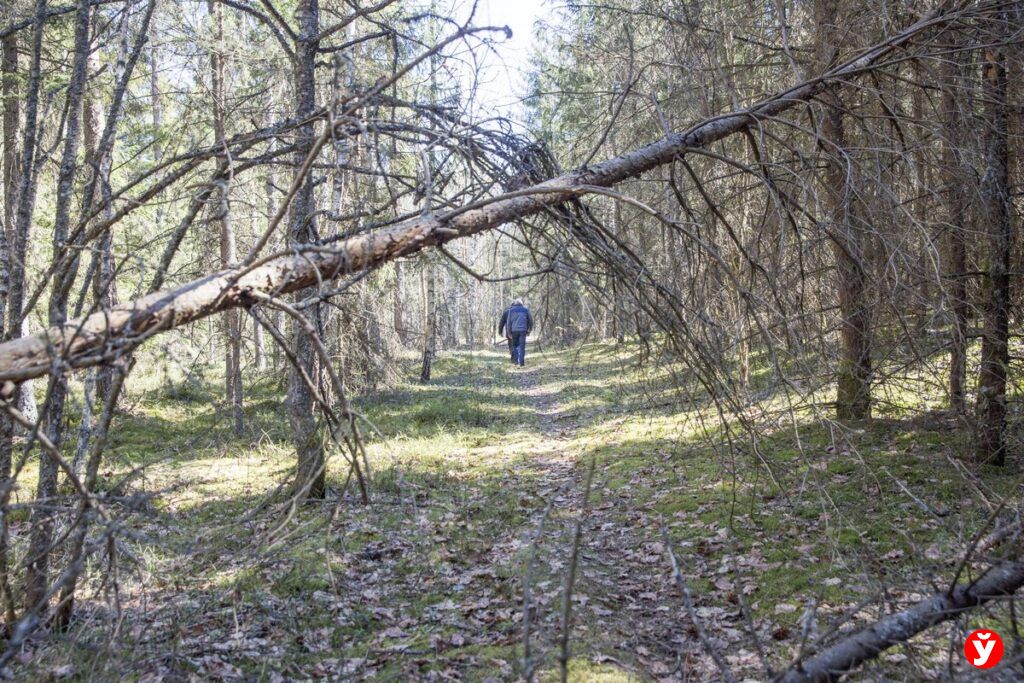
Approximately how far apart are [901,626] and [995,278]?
182 inches

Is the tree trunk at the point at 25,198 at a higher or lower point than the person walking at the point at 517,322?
higher

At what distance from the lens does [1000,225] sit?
5777mm

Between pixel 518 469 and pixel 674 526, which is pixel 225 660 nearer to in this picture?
pixel 674 526

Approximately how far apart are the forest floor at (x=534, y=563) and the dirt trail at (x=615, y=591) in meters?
0.02

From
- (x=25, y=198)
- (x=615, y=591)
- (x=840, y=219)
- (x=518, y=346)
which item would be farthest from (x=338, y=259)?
(x=518, y=346)

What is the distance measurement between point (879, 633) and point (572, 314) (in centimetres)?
294

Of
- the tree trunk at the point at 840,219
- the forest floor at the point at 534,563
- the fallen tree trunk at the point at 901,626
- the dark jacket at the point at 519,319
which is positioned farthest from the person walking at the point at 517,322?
the fallen tree trunk at the point at 901,626

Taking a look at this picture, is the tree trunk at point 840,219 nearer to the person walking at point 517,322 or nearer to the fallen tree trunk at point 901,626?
the fallen tree trunk at point 901,626

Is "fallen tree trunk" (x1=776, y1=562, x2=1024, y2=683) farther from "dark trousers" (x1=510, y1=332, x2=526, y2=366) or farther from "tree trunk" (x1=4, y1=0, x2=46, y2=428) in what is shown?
"dark trousers" (x1=510, y1=332, x2=526, y2=366)

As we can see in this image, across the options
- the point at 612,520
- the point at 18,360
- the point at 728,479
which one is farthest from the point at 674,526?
the point at 18,360

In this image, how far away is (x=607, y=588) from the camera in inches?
199

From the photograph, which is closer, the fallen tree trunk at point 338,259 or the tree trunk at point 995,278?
the fallen tree trunk at point 338,259

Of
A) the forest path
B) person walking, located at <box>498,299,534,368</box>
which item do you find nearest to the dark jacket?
person walking, located at <box>498,299,534,368</box>

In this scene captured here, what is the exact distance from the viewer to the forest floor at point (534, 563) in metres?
3.58
